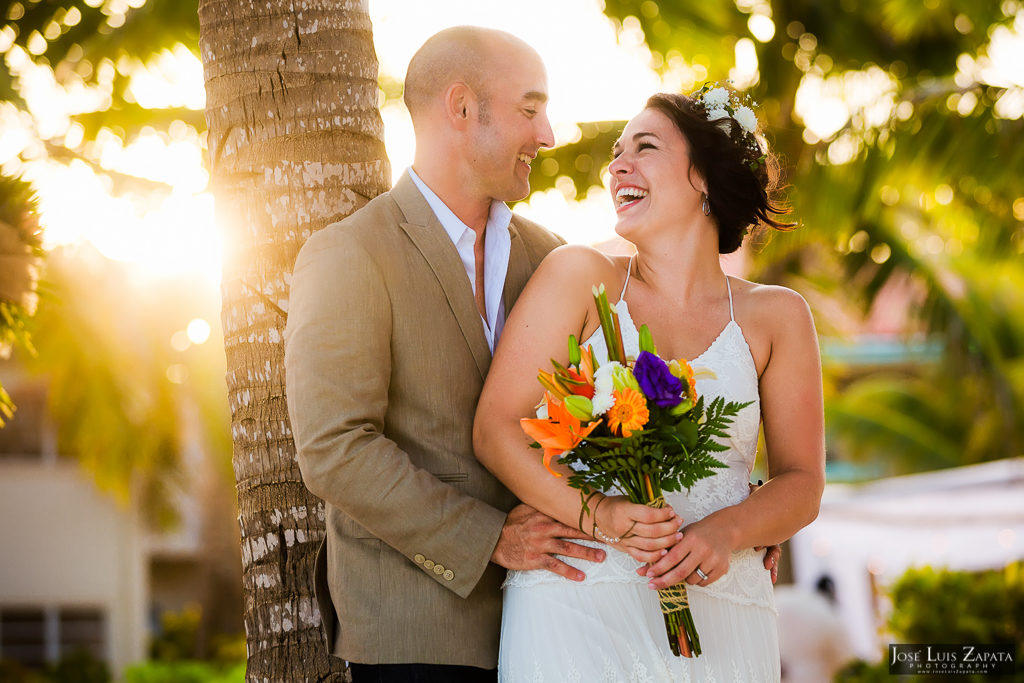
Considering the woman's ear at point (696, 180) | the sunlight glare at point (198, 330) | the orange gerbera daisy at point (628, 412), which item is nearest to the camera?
the orange gerbera daisy at point (628, 412)

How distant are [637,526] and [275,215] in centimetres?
157

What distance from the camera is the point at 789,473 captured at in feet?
11.4

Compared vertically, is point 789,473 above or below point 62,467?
below

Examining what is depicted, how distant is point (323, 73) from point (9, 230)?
129 cm

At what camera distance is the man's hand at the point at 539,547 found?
10.4 ft

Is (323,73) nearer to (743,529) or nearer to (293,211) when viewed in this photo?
(293,211)

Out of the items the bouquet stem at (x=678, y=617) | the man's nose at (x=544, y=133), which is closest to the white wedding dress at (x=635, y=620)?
the bouquet stem at (x=678, y=617)

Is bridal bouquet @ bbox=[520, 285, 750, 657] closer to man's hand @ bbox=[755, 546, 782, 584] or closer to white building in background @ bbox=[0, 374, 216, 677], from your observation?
man's hand @ bbox=[755, 546, 782, 584]

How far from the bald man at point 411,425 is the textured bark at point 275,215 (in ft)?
0.86

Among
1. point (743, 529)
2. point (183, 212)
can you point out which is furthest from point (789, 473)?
point (183, 212)

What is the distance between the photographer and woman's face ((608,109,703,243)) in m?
3.62

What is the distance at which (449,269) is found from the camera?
335 centimetres

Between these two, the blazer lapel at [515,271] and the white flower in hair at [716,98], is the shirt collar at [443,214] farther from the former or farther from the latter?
the white flower in hair at [716,98]

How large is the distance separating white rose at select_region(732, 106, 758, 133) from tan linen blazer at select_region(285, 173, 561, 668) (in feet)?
3.64
